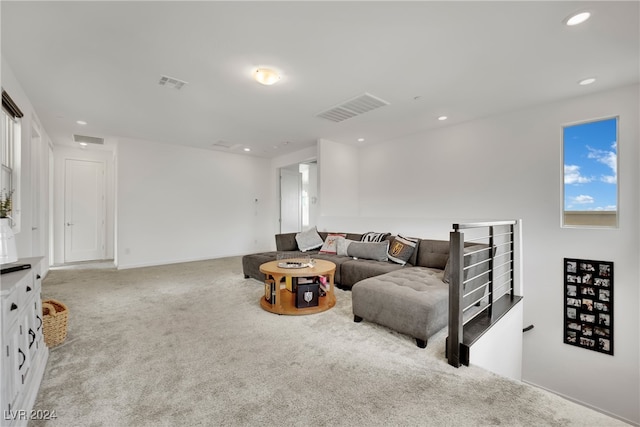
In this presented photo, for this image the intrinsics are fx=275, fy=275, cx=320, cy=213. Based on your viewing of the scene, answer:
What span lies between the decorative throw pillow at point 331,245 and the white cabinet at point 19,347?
339 centimetres

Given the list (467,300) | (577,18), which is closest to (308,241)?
(467,300)

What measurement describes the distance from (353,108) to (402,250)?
2.07 metres

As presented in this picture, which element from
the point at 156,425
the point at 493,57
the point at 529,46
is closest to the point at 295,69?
the point at 493,57

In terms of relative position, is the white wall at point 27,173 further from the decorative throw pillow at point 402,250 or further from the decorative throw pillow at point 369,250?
the decorative throw pillow at point 402,250

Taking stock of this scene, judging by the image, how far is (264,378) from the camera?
71.3 inches

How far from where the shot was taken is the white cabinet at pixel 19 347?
49.8 inches

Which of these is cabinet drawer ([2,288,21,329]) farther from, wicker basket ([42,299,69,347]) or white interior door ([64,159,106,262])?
white interior door ([64,159,106,262])

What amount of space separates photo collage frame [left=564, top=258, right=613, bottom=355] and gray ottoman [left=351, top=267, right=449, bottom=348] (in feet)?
6.17

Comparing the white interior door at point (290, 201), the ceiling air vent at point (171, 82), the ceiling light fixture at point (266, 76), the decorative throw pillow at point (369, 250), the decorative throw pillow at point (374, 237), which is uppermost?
the ceiling air vent at point (171, 82)

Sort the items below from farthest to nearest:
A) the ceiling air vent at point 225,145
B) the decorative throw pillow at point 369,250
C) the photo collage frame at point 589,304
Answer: the ceiling air vent at point 225,145 < the decorative throw pillow at point 369,250 < the photo collage frame at point 589,304

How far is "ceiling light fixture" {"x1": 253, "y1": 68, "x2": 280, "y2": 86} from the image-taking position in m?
2.76

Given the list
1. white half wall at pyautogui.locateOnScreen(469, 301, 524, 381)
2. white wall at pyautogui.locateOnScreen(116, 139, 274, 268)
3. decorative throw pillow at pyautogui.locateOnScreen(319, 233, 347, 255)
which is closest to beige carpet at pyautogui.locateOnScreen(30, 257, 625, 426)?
white half wall at pyautogui.locateOnScreen(469, 301, 524, 381)

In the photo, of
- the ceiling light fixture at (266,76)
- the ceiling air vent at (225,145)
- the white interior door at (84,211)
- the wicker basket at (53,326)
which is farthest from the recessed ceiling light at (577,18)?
the white interior door at (84,211)

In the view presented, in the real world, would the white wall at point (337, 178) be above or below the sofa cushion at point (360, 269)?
above
